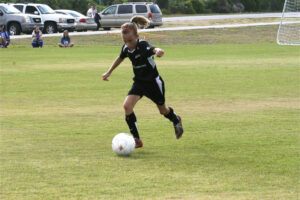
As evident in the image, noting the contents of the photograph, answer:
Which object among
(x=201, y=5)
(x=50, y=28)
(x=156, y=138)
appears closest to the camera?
(x=156, y=138)

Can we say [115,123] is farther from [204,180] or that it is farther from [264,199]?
[264,199]

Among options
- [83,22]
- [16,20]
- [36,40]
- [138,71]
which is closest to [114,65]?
[138,71]

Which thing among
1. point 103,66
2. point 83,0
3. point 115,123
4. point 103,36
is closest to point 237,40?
point 103,36

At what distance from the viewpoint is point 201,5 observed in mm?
72375

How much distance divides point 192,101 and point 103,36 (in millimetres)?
27160

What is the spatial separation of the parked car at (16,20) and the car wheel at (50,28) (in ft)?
4.11

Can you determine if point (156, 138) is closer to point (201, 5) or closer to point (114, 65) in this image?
point (114, 65)

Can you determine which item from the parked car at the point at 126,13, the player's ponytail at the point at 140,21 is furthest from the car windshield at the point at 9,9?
the player's ponytail at the point at 140,21

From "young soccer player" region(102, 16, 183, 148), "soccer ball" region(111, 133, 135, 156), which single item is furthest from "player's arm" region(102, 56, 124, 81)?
"soccer ball" region(111, 133, 135, 156)

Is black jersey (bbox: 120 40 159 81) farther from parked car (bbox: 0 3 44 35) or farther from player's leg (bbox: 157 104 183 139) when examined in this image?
parked car (bbox: 0 3 44 35)

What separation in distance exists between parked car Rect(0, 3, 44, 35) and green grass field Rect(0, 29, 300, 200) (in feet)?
65.9

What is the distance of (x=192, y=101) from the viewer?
13984mm

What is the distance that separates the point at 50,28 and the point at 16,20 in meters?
3.02

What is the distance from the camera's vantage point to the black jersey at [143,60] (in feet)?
29.3
